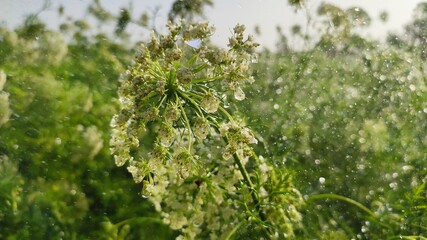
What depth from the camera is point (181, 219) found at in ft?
2.99

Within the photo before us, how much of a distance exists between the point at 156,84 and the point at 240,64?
9cm

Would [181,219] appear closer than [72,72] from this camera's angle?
Yes

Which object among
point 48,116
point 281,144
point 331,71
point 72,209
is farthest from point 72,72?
point 331,71

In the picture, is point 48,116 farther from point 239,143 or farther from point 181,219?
point 239,143

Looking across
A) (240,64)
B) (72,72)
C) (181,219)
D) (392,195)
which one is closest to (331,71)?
(392,195)

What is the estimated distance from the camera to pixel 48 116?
1435 mm

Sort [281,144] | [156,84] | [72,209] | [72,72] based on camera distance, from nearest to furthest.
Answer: [156,84] → [72,209] → [281,144] → [72,72]

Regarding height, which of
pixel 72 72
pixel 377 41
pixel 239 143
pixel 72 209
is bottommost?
pixel 239 143

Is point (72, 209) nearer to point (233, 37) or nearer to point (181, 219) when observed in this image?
point (181, 219)

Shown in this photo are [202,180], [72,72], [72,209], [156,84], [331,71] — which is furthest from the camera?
[331,71]

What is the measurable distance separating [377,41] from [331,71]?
0.57ft

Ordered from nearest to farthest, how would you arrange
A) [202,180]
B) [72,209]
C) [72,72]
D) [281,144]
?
[202,180] < [72,209] < [281,144] < [72,72]

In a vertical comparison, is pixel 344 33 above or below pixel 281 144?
above

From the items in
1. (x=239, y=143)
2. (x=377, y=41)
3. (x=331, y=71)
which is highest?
(x=377, y=41)
